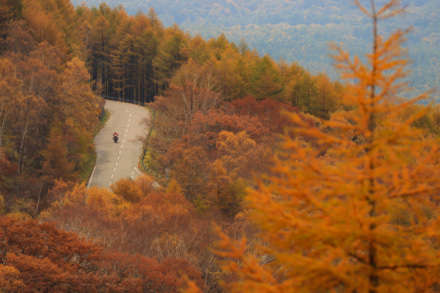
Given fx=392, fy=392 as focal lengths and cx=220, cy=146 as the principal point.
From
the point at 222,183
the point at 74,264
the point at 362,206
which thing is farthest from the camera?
the point at 222,183

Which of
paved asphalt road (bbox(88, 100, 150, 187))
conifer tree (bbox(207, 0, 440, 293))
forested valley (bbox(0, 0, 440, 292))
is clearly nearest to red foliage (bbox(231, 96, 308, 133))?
forested valley (bbox(0, 0, 440, 292))

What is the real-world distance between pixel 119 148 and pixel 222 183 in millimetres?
20065

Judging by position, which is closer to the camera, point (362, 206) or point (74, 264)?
point (362, 206)

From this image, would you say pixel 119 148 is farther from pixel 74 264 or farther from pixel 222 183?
pixel 74 264

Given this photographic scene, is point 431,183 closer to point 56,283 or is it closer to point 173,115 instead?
point 56,283

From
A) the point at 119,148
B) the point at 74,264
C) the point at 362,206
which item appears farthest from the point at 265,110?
the point at 362,206

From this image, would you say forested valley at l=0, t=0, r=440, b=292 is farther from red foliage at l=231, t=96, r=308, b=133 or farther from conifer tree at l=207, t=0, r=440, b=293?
red foliage at l=231, t=96, r=308, b=133

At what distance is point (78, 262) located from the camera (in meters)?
14.8

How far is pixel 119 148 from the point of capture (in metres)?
42.1

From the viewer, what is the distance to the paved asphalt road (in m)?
35.0

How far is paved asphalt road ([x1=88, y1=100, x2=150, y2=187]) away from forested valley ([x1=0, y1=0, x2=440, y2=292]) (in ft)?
4.29

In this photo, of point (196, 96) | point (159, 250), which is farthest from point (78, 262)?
point (196, 96)

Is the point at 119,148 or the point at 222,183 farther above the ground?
the point at 119,148

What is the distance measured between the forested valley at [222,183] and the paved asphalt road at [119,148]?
131 cm
